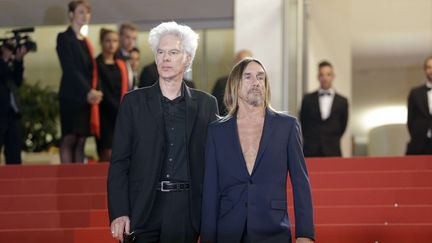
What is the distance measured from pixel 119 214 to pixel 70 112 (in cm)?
507

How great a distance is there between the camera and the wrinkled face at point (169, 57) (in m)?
5.08

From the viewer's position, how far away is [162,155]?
502 cm

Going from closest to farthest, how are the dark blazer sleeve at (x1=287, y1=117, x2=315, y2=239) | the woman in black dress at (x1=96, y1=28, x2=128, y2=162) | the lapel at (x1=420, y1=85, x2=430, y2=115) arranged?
the dark blazer sleeve at (x1=287, y1=117, x2=315, y2=239), the woman in black dress at (x1=96, y1=28, x2=128, y2=162), the lapel at (x1=420, y1=85, x2=430, y2=115)

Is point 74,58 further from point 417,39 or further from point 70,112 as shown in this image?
point 417,39

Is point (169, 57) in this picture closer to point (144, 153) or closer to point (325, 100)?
point (144, 153)

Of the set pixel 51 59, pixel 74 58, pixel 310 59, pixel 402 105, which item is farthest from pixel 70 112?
pixel 402 105

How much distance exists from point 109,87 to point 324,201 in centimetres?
315

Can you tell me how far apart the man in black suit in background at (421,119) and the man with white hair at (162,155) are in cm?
635

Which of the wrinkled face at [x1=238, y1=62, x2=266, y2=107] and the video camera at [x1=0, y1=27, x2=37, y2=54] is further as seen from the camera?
the video camera at [x1=0, y1=27, x2=37, y2=54]

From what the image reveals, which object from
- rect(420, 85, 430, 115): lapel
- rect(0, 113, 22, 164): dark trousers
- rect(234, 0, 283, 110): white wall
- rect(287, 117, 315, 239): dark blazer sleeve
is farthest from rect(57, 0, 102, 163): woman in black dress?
rect(287, 117, 315, 239): dark blazer sleeve

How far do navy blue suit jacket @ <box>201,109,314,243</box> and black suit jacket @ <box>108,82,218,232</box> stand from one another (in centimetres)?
9

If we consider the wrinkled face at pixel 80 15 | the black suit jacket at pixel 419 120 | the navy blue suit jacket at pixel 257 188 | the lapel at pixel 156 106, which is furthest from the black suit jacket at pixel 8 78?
the navy blue suit jacket at pixel 257 188

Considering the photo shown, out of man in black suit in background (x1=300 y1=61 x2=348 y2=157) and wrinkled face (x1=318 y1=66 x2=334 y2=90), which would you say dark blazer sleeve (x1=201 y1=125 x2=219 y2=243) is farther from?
wrinkled face (x1=318 y1=66 x2=334 y2=90)

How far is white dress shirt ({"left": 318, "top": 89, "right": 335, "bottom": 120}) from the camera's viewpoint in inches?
455
